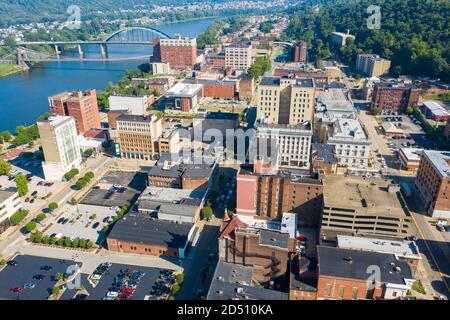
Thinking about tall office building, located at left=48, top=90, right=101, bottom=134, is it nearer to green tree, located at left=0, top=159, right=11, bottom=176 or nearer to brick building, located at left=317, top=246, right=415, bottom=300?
green tree, located at left=0, top=159, right=11, bottom=176

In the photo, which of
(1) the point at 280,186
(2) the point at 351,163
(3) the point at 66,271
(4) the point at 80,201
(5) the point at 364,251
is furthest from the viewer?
(2) the point at 351,163

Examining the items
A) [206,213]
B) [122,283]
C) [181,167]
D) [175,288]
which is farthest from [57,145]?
[175,288]

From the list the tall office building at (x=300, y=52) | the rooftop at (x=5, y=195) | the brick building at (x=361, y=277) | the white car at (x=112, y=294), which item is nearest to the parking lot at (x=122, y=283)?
the white car at (x=112, y=294)

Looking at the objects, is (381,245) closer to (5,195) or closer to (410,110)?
(5,195)

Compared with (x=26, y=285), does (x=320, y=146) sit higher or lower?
higher

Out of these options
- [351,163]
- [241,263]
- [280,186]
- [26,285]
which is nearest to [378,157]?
[351,163]

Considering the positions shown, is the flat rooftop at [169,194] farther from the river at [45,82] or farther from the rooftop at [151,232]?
the river at [45,82]
